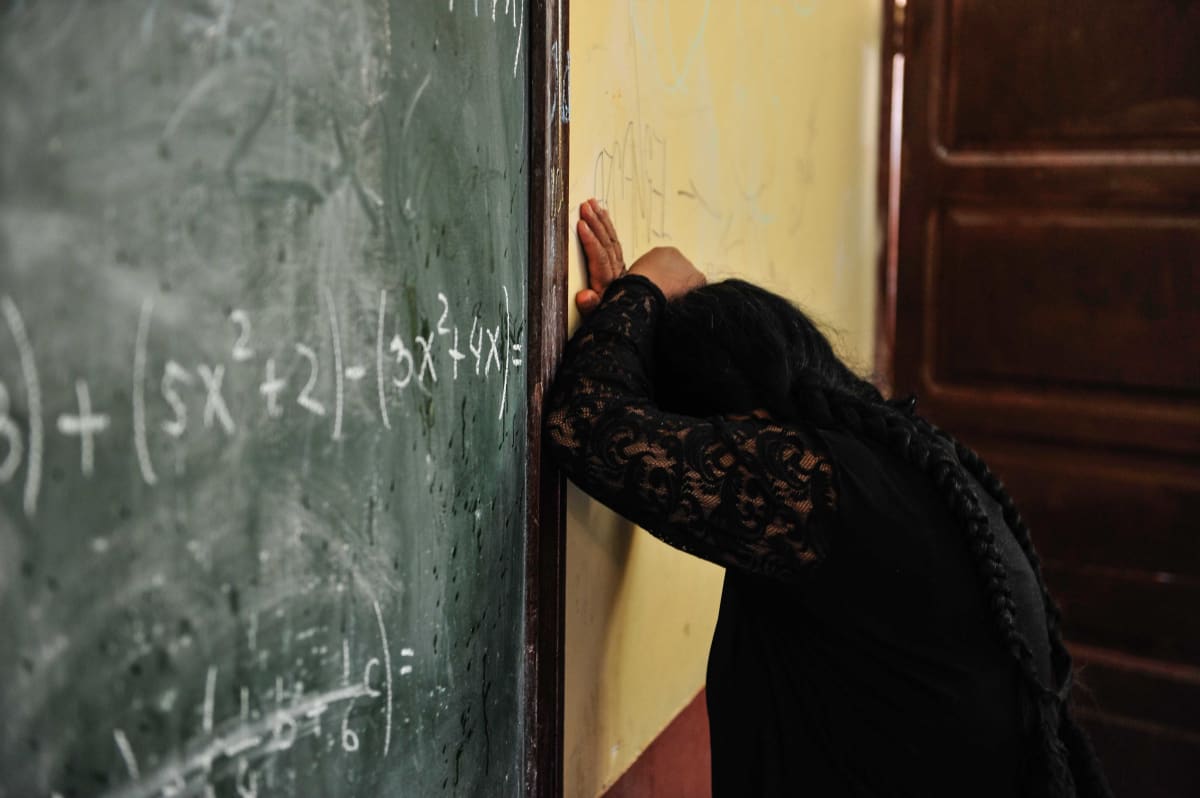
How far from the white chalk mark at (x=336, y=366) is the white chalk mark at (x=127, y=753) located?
24 cm

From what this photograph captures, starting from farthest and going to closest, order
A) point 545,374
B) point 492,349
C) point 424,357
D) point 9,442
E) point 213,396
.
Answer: point 545,374
point 492,349
point 424,357
point 213,396
point 9,442

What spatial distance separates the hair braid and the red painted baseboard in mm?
477

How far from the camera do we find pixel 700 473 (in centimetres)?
97

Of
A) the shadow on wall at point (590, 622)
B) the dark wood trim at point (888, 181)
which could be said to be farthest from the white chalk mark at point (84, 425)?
the dark wood trim at point (888, 181)

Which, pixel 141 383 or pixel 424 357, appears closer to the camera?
pixel 141 383

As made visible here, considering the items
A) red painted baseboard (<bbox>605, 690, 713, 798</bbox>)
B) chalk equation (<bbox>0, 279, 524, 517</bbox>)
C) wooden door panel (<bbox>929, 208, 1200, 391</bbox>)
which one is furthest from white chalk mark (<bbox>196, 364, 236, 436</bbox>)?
wooden door panel (<bbox>929, 208, 1200, 391</bbox>)

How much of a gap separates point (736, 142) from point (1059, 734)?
3.02 feet

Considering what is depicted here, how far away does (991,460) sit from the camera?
8.43 feet

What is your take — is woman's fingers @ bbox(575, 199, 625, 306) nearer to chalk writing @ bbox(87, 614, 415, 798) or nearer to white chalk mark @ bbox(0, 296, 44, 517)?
chalk writing @ bbox(87, 614, 415, 798)

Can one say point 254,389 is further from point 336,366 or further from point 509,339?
point 509,339

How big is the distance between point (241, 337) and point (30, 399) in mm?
147

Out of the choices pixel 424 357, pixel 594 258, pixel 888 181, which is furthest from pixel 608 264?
pixel 888 181

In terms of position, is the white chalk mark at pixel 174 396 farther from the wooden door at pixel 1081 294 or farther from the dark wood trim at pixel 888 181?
the wooden door at pixel 1081 294

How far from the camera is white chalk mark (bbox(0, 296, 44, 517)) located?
49 centimetres
